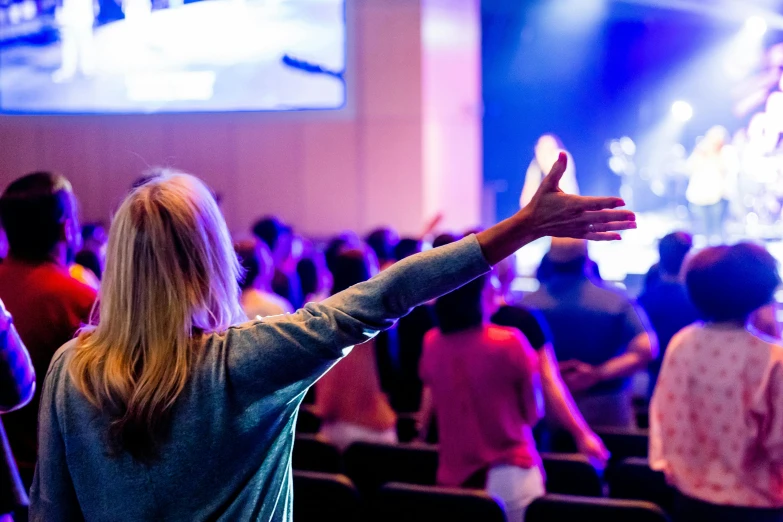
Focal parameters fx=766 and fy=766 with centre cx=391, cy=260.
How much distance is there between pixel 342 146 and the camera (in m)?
8.98

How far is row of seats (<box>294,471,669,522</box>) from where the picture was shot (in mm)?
2352

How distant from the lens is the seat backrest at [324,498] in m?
2.71

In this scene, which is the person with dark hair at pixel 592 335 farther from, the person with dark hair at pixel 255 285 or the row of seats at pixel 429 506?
the person with dark hair at pixel 255 285

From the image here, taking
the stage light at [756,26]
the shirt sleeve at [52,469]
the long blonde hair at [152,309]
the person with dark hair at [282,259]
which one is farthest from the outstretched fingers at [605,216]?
the stage light at [756,26]

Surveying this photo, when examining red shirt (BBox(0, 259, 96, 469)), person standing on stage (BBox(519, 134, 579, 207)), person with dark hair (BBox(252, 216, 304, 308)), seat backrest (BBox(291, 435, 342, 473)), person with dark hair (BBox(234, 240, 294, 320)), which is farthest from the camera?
person standing on stage (BBox(519, 134, 579, 207))

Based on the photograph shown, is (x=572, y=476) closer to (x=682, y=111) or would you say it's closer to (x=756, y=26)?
(x=682, y=111)

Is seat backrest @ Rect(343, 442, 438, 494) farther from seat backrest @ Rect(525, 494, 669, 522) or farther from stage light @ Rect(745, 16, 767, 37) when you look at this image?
stage light @ Rect(745, 16, 767, 37)

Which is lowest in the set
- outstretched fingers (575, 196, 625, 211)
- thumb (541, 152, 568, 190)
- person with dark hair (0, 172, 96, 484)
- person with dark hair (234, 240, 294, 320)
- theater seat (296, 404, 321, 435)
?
theater seat (296, 404, 321, 435)

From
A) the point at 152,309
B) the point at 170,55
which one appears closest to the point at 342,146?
the point at 170,55

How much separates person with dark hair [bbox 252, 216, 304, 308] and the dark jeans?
285 centimetres

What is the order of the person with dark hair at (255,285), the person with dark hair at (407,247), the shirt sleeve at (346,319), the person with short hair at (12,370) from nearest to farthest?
1. the shirt sleeve at (346,319)
2. the person with short hair at (12,370)
3. the person with dark hair at (255,285)
4. the person with dark hair at (407,247)

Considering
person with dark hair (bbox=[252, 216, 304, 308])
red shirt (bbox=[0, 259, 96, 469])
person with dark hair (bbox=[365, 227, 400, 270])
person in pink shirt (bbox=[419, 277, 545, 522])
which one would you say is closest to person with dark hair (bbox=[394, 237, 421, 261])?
person with dark hair (bbox=[365, 227, 400, 270])

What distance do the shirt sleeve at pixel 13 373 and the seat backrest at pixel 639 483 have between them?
7.09 feet

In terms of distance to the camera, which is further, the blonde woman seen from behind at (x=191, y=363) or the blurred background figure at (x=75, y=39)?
the blurred background figure at (x=75, y=39)
